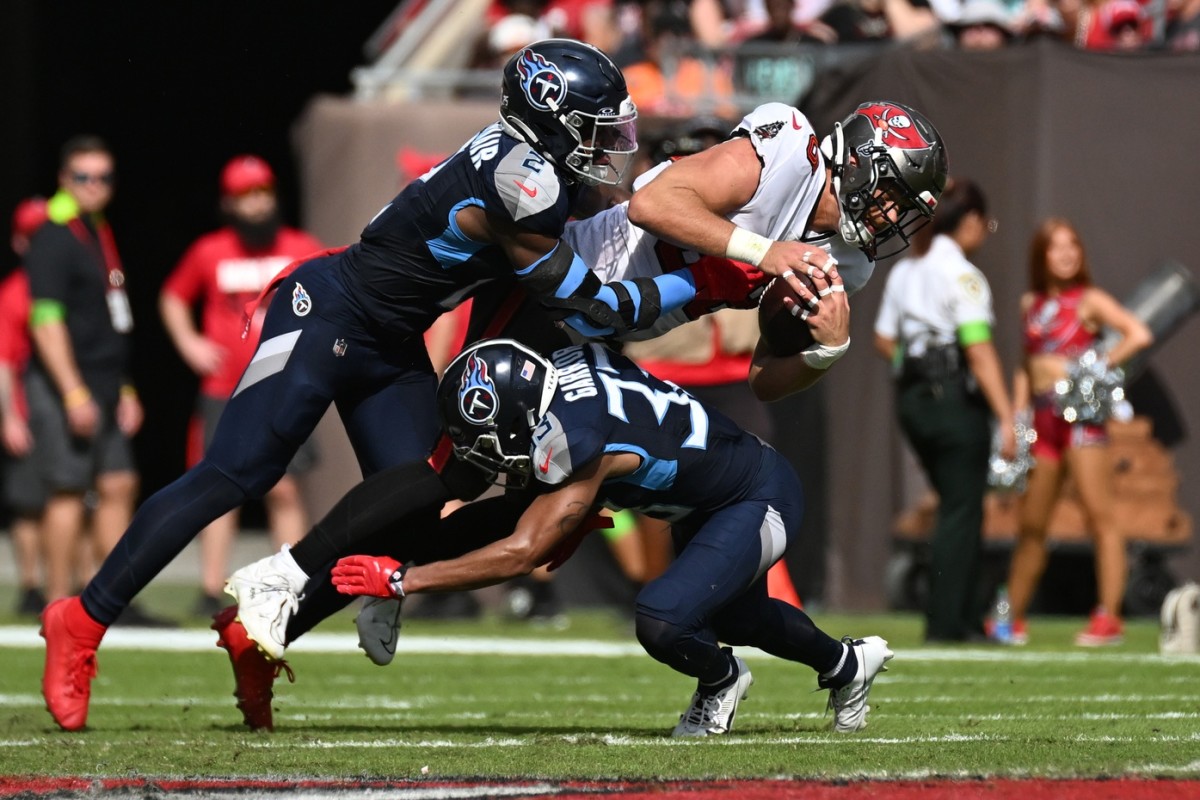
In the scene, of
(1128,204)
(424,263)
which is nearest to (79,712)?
(424,263)

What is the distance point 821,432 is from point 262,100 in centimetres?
823

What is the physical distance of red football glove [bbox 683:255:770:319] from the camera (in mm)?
5281

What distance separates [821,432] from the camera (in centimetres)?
1091

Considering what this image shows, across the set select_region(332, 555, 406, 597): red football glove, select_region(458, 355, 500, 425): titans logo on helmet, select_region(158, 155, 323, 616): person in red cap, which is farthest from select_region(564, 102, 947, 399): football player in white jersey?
select_region(158, 155, 323, 616): person in red cap

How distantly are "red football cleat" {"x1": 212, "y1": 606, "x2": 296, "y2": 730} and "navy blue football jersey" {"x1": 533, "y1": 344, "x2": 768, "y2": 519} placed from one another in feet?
3.58

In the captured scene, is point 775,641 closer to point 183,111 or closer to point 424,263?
point 424,263

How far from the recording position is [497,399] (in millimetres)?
4965

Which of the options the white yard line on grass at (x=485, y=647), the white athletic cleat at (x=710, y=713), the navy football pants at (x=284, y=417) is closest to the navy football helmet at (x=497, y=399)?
the navy football pants at (x=284, y=417)

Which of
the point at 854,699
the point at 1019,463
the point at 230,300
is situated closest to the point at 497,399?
the point at 854,699

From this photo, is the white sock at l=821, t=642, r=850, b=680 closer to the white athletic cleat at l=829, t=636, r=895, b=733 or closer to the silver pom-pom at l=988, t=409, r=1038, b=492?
the white athletic cleat at l=829, t=636, r=895, b=733

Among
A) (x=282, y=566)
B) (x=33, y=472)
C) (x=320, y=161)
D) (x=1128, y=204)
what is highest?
(x=282, y=566)

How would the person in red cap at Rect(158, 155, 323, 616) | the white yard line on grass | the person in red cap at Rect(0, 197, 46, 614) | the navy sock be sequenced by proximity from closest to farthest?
the navy sock < the white yard line on grass < the person in red cap at Rect(158, 155, 323, 616) < the person in red cap at Rect(0, 197, 46, 614)

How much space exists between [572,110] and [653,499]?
103cm

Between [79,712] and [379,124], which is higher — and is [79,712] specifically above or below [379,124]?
above
